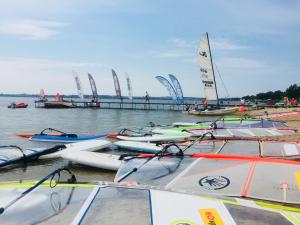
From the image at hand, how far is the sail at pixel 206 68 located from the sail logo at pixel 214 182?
31620mm

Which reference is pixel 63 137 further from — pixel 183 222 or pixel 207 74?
pixel 207 74

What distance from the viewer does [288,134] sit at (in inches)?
555

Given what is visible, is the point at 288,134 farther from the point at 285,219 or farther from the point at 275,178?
the point at 285,219

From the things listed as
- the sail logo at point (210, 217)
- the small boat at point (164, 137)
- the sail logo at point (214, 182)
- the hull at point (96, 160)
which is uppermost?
the sail logo at point (210, 217)

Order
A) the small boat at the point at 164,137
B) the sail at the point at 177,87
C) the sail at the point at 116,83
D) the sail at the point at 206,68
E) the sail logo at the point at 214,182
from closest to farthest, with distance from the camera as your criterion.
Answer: the sail logo at the point at 214,182
the small boat at the point at 164,137
the sail at the point at 206,68
the sail at the point at 177,87
the sail at the point at 116,83

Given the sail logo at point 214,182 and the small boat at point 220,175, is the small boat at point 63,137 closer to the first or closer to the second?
the small boat at point 220,175

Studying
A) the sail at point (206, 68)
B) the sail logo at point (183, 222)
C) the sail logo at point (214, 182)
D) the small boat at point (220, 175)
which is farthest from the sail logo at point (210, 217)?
the sail at point (206, 68)

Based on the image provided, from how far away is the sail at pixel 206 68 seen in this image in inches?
1405

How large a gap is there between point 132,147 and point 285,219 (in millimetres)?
10651

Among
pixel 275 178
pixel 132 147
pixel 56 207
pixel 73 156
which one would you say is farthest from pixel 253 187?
pixel 132 147

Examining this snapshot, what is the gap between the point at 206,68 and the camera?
36375 millimetres

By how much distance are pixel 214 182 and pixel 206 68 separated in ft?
106

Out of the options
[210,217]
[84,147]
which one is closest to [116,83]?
[84,147]

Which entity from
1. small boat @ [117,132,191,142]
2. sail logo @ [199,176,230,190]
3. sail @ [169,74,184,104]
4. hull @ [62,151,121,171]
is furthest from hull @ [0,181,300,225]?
sail @ [169,74,184,104]
